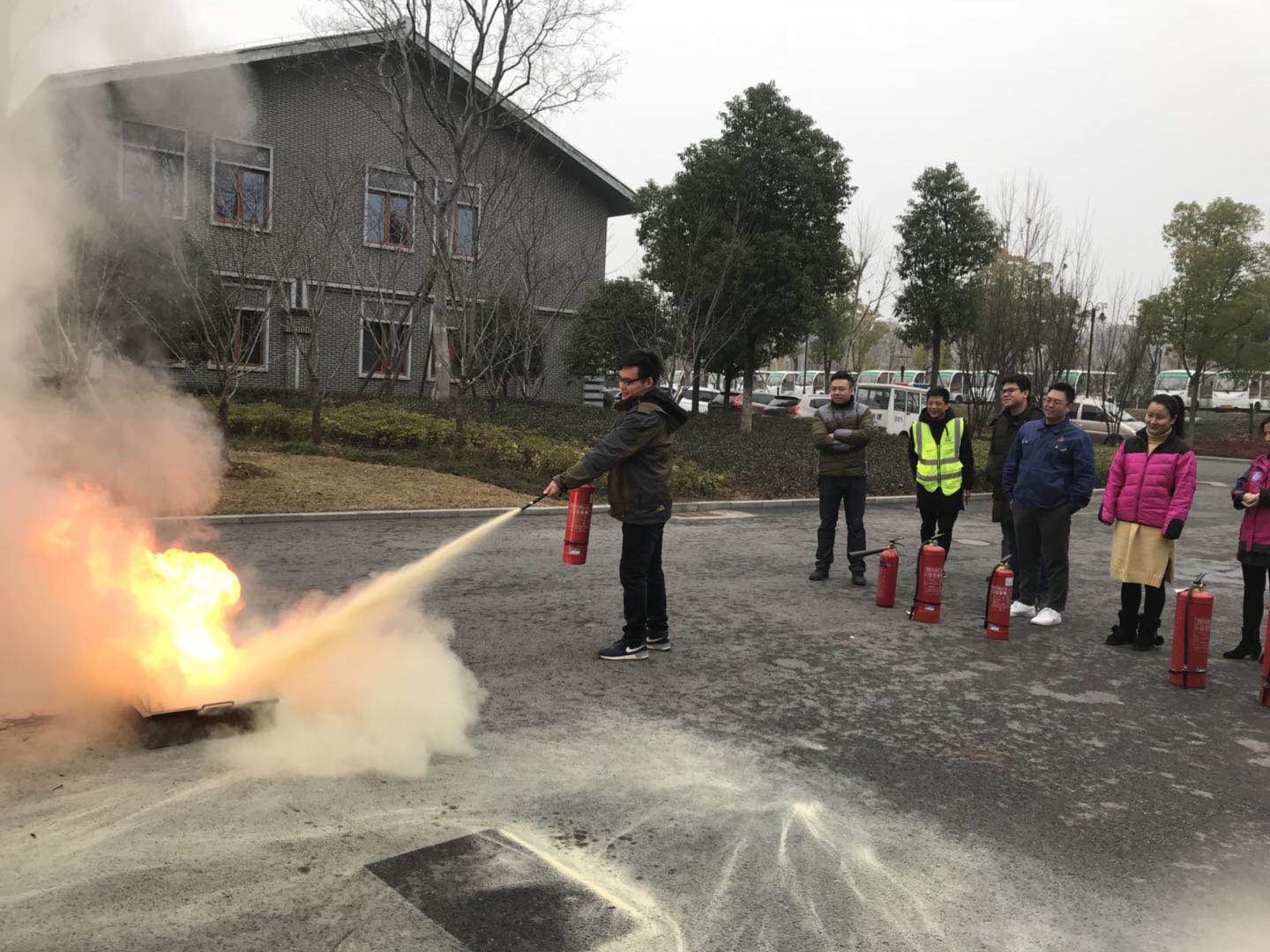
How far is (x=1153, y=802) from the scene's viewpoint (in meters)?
4.27

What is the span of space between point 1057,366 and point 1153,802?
21409mm

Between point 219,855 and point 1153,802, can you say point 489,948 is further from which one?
point 1153,802

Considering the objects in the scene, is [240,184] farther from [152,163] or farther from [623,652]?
[623,652]

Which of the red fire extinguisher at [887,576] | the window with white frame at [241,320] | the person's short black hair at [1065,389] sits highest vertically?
the window with white frame at [241,320]

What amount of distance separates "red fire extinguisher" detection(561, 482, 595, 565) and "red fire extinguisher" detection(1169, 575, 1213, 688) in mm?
3942

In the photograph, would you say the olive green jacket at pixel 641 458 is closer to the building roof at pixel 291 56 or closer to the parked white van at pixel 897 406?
the building roof at pixel 291 56

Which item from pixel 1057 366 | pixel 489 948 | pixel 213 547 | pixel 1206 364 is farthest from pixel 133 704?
pixel 1206 364

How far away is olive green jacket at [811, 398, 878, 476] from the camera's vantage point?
8.89 metres

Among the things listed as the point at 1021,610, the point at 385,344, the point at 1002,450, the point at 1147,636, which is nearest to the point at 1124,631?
the point at 1147,636

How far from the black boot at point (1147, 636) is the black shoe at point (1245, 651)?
0.49m

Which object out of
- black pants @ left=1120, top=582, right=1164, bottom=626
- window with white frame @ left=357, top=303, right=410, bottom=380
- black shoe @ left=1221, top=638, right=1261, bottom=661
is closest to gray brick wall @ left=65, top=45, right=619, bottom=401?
window with white frame @ left=357, top=303, right=410, bottom=380

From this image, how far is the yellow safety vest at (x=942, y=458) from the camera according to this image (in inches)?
337

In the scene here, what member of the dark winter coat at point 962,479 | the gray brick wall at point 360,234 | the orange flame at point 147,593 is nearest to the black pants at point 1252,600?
the dark winter coat at point 962,479

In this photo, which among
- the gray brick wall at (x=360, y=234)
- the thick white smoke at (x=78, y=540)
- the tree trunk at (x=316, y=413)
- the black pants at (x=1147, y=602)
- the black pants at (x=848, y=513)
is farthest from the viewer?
the gray brick wall at (x=360, y=234)
